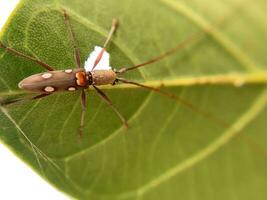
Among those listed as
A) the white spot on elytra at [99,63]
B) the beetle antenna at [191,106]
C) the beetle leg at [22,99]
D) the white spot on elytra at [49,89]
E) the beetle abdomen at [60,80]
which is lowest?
the beetle antenna at [191,106]

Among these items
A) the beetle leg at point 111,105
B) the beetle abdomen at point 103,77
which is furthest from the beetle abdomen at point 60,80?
the beetle leg at point 111,105

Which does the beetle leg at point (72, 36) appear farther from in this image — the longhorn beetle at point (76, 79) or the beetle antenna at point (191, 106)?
the beetle antenna at point (191, 106)

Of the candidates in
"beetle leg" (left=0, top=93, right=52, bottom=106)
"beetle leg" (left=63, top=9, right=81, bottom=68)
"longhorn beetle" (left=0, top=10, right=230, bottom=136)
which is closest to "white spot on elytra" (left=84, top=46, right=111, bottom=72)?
"longhorn beetle" (left=0, top=10, right=230, bottom=136)

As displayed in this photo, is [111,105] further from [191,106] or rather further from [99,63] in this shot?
[191,106]

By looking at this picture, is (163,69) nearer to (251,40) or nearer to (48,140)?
(251,40)

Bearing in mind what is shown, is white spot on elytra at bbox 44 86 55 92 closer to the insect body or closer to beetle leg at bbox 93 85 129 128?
the insect body
